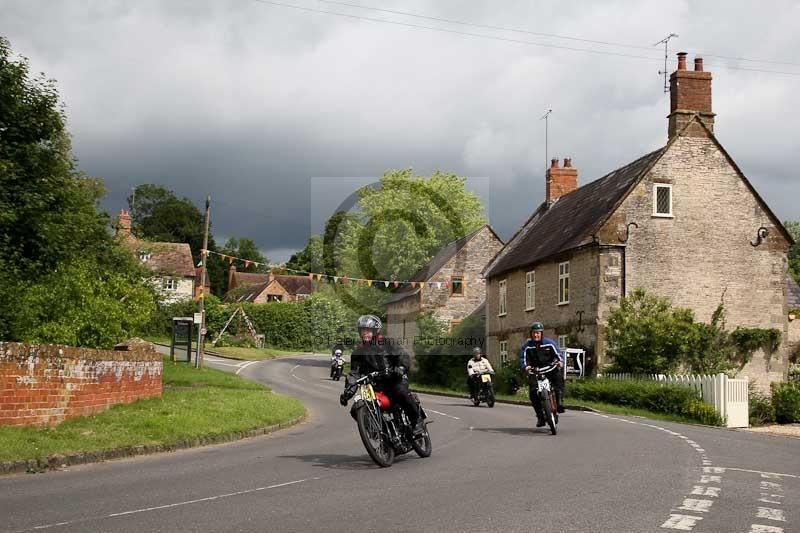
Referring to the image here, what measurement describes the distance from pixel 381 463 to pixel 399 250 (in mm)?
55174

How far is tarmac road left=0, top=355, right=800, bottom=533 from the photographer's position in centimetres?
701

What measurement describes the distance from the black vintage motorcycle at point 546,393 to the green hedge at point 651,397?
9615 mm

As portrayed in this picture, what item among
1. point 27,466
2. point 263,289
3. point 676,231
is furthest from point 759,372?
point 263,289

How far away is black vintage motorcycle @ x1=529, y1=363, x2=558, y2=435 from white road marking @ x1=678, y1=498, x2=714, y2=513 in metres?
7.02

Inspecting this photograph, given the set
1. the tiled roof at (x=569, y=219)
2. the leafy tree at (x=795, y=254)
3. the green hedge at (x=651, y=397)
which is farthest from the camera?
the leafy tree at (x=795, y=254)

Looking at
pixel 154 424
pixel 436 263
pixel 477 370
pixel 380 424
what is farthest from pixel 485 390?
pixel 436 263

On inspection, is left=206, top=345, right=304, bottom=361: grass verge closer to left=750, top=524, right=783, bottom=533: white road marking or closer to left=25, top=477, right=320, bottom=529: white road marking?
left=25, top=477, right=320, bottom=529: white road marking

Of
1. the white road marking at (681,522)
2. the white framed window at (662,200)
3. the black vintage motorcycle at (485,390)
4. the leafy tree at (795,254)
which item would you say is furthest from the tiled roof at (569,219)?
the leafy tree at (795,254)

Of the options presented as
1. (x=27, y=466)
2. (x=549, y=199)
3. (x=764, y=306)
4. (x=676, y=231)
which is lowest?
(x=27, y=466)

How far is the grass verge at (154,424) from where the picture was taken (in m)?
12.2

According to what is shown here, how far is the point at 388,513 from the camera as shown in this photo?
24.1 ft

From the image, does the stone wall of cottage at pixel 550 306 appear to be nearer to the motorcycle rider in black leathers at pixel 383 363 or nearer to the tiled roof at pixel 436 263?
the tiled roof at pixel 436 263

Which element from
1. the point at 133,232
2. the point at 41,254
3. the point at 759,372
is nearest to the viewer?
the point at 41,254

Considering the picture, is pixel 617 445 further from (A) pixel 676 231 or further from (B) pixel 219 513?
(A) pixel 676 231
